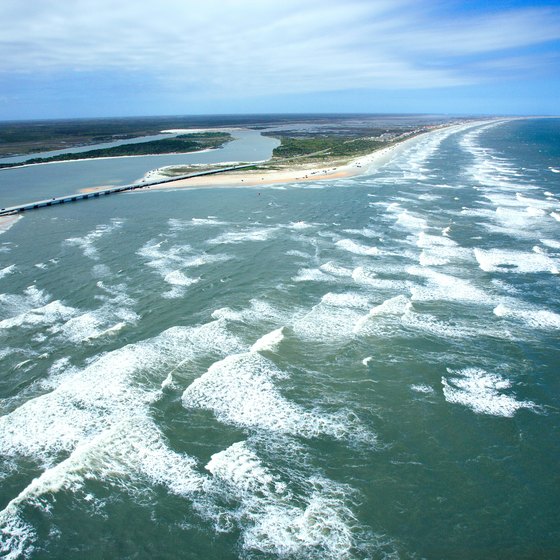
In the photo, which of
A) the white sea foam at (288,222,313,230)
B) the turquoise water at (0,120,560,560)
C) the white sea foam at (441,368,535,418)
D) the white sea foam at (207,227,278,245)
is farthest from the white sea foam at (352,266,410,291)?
the white sea foam at (288,222,313,230)

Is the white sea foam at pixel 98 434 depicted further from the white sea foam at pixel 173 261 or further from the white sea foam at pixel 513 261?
the white sea foam at pixel 513 261

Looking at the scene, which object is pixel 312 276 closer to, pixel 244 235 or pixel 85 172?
pixel 244 235

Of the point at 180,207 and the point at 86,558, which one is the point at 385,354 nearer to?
the point at 86,558

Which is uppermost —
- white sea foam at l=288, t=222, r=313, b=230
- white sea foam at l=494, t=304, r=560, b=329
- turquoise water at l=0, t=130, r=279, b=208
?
turquoise water at l=0, t=130, r=279, b=208

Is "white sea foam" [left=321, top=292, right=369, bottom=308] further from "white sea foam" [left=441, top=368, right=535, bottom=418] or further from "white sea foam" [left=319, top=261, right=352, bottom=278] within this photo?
"white sea foam" [left=441, top=368, right=535, bottom=418]

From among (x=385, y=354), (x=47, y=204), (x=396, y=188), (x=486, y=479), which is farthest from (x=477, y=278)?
(x=47, y=204)

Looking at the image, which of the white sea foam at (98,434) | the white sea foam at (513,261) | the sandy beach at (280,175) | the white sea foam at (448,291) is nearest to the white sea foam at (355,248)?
the white sea foam at (448,291)
